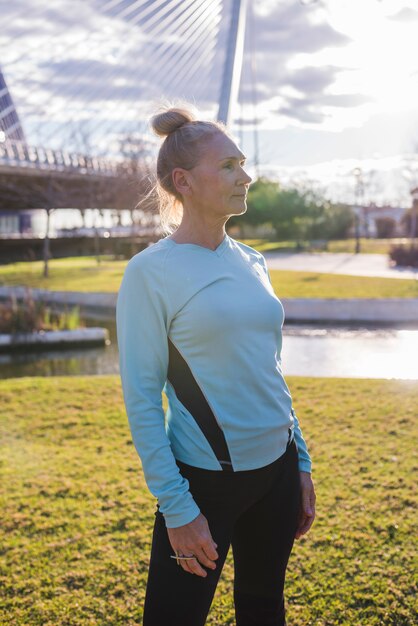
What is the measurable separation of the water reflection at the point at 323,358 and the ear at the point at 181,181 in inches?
229

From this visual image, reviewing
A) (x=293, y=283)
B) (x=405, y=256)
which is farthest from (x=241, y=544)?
(x=405, y=256)

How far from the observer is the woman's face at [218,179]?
180 centimetres

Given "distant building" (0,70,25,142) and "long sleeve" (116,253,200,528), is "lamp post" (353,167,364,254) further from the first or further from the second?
"long sleeve" (116,253,200,528)

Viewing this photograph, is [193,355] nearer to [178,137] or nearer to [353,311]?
[178,137]

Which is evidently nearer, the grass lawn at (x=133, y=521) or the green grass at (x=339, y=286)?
the grass lawn at (x=133, y=521)

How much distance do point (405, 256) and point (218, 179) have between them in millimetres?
21675

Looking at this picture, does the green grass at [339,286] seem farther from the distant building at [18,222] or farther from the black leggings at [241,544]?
the distant building at [18,222]

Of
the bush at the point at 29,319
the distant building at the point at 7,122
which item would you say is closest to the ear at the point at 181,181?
the bush at the point at 29,319

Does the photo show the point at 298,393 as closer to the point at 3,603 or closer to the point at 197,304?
the point at 3,603

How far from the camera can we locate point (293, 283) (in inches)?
629

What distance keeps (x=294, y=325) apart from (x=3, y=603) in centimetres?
843

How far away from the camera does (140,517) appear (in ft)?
12.0

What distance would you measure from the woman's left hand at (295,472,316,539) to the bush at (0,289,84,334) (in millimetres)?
8048

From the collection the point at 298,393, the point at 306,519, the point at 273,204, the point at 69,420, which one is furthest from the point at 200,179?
the point at 273,204
